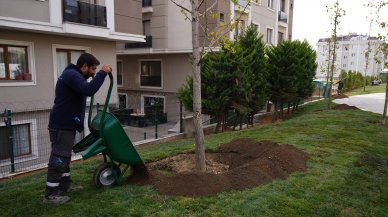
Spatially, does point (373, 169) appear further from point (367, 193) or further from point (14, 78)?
point (14, 78)

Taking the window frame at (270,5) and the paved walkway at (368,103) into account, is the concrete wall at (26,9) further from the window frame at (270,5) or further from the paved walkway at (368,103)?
the window frame at (270,5)

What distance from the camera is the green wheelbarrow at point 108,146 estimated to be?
3.83 meters

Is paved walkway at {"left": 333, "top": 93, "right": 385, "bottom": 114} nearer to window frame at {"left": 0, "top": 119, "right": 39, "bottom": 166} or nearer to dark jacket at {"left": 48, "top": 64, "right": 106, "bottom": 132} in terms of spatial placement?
window frame at {"left": 0, "top": 119, "right": 39, "bottom": 166}

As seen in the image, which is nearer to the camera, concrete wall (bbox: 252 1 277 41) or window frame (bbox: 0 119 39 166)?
window frame (bbox: 0 119 39 166)

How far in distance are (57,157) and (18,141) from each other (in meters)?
7.62

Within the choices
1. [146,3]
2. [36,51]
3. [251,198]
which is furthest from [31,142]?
[146,3]

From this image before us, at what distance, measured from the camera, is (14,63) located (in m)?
10.4

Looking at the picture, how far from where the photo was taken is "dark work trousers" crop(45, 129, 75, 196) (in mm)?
3686

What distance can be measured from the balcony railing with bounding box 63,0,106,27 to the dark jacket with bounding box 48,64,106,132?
8.40m

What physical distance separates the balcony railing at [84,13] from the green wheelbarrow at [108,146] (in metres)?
8.48

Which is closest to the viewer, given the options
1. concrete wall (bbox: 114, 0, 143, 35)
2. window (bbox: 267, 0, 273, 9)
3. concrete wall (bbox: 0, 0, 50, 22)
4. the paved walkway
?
concrete wall (bbox: 0, 0, 50, 22)

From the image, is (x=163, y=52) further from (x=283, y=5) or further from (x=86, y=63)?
(x=86, y=63)

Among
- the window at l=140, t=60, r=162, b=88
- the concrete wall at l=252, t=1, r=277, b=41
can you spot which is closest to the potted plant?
the window at l=140, t=60, r=162, b=88

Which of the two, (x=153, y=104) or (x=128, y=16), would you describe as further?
(x=153, y=104)
